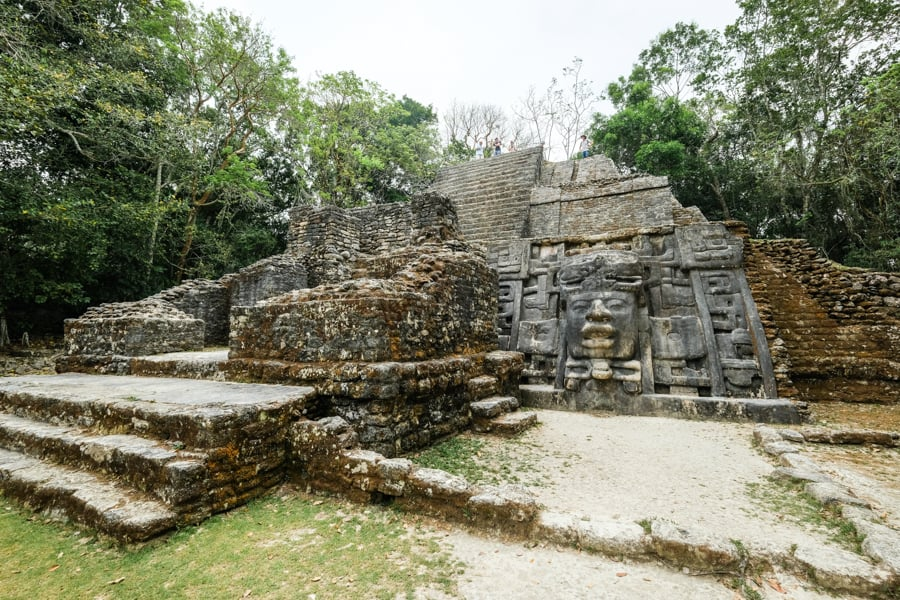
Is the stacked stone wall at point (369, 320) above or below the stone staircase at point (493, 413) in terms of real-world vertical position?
above

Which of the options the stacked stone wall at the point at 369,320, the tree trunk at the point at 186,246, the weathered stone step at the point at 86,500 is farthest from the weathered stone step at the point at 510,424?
the tree trunk at the point at 186,246

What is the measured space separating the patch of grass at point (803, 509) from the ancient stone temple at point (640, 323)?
2.48 metres

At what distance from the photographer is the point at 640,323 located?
6367mm

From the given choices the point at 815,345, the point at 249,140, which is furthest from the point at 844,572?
the point at 249,140

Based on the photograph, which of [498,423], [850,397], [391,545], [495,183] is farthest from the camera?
[495,183]

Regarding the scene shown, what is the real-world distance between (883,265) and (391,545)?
16.0m

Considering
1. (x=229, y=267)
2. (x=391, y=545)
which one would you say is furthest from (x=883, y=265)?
(x=229, y=267)

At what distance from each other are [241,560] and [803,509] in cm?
386

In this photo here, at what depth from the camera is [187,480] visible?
249cm

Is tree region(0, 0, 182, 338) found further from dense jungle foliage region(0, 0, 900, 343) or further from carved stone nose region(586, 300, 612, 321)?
carved stone nose region(586, 300, 612, 321)

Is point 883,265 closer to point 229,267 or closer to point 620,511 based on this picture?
point 620,511

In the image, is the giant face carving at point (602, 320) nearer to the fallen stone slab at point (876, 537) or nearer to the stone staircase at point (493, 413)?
the stone staircase at point (493, 413)

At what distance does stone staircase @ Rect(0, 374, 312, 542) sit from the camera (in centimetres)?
247

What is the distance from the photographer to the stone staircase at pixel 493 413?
477 centimetres
